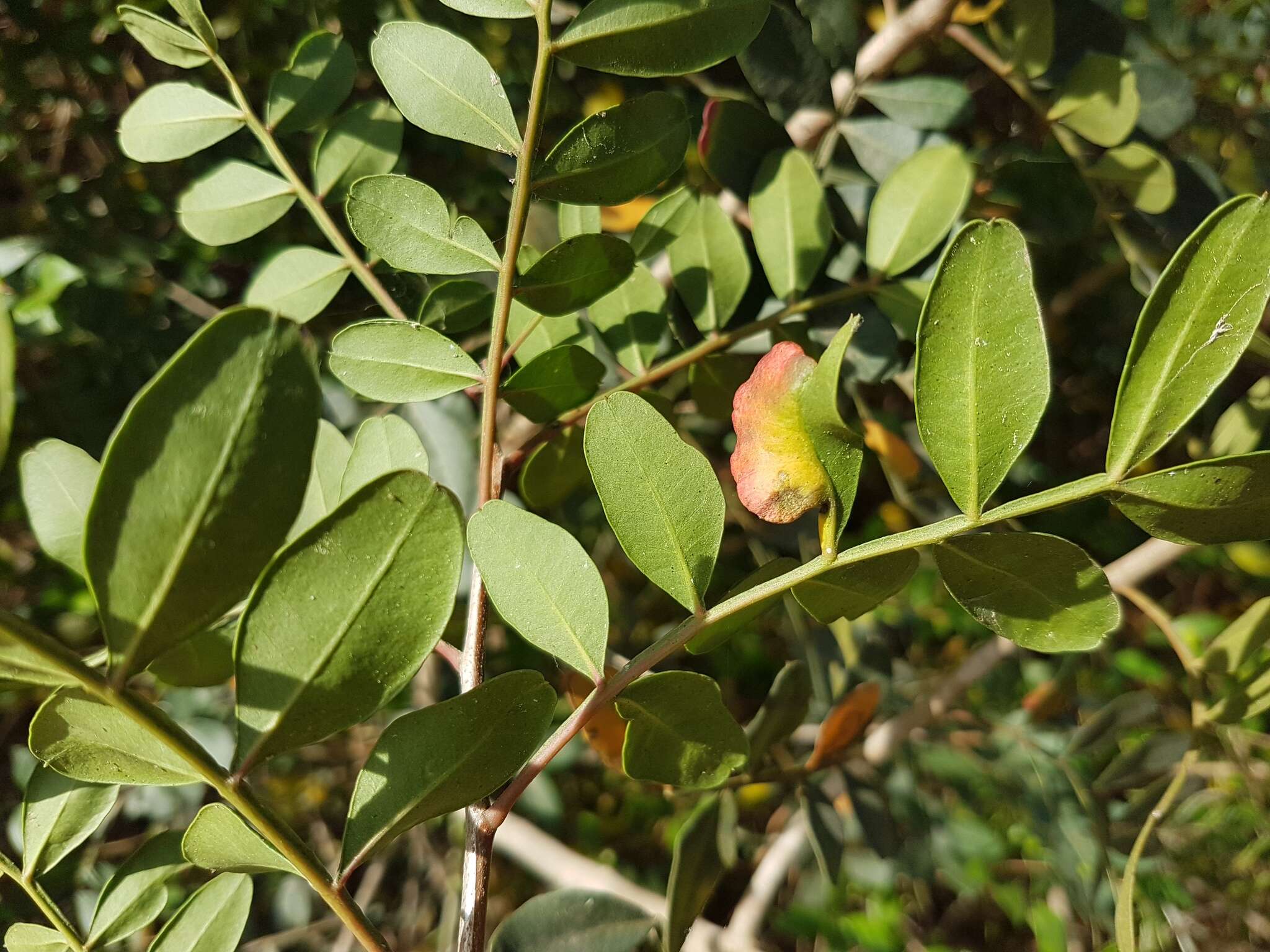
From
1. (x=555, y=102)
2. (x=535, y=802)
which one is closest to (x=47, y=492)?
(x=555, y=102)

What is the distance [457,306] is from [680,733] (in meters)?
0.33

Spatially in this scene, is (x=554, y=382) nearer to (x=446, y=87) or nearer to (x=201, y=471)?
(x=446, y=87)

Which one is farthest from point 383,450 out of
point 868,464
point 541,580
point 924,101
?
point 868,464

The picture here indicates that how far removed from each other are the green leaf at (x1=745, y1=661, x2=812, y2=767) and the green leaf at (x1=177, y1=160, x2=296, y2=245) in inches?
20.5

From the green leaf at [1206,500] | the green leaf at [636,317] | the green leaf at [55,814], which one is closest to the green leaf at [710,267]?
the green leaf at [636,317]

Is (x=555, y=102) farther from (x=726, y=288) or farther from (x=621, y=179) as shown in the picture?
(x=621, y=179)

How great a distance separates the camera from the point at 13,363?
0.76 ft

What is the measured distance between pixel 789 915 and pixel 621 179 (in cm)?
103

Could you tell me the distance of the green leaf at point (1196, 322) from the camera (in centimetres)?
32

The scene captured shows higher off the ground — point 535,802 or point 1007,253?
point 1007,253

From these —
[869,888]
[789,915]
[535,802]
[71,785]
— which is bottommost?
[869,888]

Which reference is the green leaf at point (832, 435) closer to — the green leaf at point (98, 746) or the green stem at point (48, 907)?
the green leaf at point (98, 746)

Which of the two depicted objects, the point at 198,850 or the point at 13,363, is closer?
the point at 13,363

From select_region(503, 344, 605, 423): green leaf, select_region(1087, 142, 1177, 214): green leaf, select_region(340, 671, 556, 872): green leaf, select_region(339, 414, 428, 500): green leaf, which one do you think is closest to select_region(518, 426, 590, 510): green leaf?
select_region(503, 344, 605, 423): green leaf
